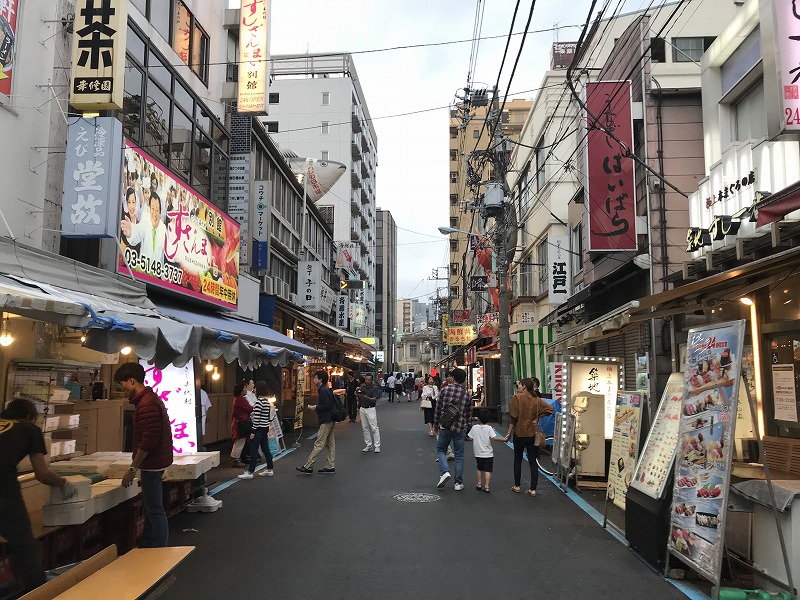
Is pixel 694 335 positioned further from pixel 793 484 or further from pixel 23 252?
pixel 23 252

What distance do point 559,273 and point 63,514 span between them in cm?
1674

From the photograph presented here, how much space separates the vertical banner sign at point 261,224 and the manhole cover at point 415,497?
40.8 feet

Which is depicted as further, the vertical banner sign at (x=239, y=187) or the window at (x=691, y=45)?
the vertical banner sign at (x=239, y=187)

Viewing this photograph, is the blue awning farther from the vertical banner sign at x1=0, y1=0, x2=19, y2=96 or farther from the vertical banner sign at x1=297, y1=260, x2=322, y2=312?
the vertical banner sign at x1=297, y1=260, x2=322, y2=312

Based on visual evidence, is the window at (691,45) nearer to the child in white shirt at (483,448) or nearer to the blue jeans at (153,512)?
the child in white shirt at (483,448)

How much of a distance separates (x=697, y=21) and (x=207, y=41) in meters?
12.7

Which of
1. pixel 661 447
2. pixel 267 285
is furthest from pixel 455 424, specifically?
pixel 267 285

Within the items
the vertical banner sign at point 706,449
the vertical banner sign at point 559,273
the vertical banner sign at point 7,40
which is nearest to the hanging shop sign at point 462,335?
the vertical banner sign at point 559,273

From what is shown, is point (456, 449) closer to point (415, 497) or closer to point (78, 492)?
point (415, 497)

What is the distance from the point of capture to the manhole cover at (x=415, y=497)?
9.46m

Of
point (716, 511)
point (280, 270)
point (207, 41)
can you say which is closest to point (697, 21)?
point (207, 41)

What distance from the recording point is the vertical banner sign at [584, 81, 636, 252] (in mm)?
13711

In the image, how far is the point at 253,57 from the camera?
1603cm

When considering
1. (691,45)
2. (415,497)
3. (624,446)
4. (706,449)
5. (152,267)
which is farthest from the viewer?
(691,45)
